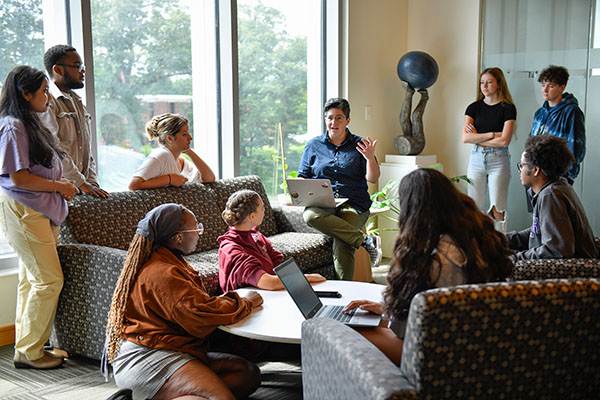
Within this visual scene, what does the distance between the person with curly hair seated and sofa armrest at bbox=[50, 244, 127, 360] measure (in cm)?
191

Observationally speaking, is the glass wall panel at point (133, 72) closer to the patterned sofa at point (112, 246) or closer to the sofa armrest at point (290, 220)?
the patterned sofa at point (112, 246)

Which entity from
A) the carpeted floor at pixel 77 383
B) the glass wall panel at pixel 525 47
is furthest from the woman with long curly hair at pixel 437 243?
the glass wall panel at pixel 525 47

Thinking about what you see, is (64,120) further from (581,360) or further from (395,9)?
(395,9)

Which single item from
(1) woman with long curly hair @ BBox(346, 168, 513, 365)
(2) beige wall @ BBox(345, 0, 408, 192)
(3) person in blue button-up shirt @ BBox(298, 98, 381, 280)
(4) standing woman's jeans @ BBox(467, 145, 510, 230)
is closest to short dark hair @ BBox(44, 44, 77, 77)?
(3) person in blue button-up shirt @ BBox(298, 98, 381, 280)

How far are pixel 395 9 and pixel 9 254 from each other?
13.5 feet

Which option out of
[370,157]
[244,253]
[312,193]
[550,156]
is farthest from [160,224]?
[370,157]

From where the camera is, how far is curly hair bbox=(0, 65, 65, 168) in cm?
296

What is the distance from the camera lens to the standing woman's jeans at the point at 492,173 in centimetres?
502

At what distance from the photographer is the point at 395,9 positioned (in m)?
6.02

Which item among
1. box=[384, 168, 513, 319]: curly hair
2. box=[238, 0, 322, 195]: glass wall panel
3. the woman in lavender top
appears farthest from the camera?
box=[238, 0, 322, 195]: glass wall panel

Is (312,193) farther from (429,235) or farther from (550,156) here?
(429,235)

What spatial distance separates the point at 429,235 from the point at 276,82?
3671mm

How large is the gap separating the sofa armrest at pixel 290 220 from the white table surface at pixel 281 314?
152 centimetres

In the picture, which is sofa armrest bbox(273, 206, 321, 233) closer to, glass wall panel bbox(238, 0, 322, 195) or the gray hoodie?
glass wall panel bbox(238, 0, 322, 195)
